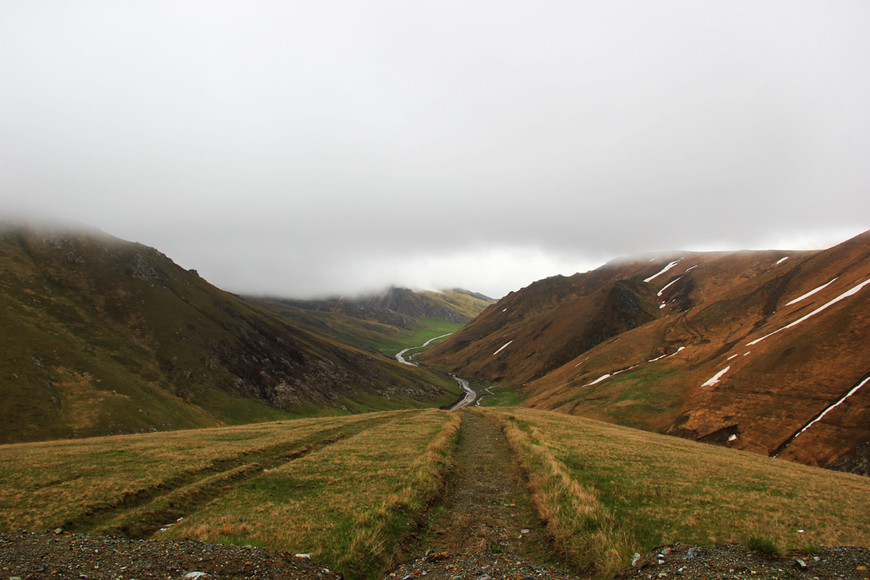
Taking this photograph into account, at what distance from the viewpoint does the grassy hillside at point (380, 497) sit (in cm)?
1355

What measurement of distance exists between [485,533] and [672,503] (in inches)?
365

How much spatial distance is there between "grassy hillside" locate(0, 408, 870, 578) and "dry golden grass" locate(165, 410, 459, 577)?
0.08 m

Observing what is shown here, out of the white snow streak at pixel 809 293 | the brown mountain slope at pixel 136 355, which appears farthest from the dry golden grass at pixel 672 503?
the brown mountain slope at pixel 136 355

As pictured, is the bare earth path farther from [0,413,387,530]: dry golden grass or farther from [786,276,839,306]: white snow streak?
[786,276,839,306]: white snow streak

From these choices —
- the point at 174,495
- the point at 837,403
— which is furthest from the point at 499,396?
the point at 174,495

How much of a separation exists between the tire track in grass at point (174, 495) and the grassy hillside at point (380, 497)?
8 cm

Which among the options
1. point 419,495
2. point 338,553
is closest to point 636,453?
point 419,495

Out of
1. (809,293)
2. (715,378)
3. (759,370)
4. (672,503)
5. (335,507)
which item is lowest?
(715,378)

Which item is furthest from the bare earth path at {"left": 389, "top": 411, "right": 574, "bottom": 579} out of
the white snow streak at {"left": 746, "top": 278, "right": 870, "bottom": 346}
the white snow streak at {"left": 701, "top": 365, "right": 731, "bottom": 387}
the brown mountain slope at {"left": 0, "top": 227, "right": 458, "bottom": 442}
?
the brown mountain slope at {"left": 0, "top": 227, "right": 458, "bottom": 442}

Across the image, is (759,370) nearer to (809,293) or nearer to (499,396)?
(809,293)

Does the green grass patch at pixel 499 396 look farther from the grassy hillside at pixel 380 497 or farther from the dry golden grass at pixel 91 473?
the dry golden grass at pixel 91 473

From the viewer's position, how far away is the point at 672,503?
17.2 metres

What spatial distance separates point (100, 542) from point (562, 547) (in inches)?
628

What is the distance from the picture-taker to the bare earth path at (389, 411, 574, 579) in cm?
1158
